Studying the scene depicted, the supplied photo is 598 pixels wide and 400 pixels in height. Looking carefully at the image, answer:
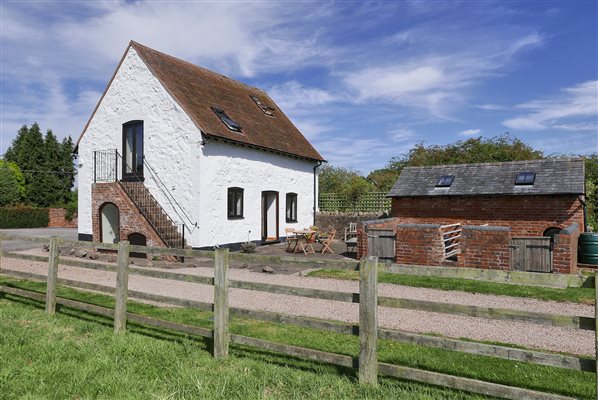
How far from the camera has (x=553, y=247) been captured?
1126 cm

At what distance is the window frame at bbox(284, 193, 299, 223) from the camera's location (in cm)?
2124

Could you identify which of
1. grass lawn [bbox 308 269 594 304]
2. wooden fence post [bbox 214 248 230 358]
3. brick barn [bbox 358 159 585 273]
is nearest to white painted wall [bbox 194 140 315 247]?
brick barn [bbox 358 159 585 273]

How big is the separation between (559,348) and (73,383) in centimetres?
602

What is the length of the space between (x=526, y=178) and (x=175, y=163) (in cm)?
1294

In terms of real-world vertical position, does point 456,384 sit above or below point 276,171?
below

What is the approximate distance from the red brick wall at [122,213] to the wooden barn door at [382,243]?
7181 millimetres

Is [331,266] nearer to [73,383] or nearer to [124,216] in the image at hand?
[73,383]

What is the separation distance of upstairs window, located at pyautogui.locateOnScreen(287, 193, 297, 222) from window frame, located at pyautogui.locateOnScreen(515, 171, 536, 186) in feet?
33.5

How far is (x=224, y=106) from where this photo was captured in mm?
18844

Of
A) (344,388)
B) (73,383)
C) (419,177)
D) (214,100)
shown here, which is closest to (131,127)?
(214,100)

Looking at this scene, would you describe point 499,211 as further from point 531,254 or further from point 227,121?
point 227,121

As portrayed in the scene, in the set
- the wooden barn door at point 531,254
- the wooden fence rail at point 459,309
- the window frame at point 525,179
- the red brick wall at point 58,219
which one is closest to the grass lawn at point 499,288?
the wooden barn door at point 531,254

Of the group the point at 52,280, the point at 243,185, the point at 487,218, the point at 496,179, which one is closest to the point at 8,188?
the point at 243,185

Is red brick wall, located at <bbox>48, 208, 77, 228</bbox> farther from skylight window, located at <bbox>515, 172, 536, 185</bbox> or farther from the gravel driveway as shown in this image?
skylight window, located at <bbox>515, 172, 536, 185</bbox>
